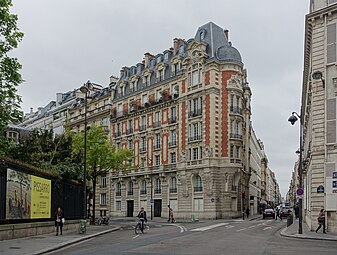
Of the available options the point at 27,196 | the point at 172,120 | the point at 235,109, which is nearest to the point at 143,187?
the point at 172,120

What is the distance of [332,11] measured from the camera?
2823 cm

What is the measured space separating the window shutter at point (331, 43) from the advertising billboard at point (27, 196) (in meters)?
18.0

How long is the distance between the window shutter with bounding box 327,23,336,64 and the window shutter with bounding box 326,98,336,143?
2483 mm

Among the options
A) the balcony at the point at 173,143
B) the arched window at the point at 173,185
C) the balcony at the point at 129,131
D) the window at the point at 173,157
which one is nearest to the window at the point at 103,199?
the balcony at the point at 129,131

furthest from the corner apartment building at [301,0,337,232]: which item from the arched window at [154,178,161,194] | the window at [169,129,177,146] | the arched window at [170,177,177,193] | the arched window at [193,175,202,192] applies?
the arched window at [154,178,161,194]

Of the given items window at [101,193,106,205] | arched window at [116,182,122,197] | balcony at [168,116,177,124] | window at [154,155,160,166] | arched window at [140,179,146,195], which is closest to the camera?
balcony at [168,116,177,124]

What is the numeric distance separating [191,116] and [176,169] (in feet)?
22.9

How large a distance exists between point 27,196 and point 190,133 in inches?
1440

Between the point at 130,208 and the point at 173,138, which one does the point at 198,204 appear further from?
the point at 130,208

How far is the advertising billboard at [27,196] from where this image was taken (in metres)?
22.0

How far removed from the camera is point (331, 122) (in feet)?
90.1

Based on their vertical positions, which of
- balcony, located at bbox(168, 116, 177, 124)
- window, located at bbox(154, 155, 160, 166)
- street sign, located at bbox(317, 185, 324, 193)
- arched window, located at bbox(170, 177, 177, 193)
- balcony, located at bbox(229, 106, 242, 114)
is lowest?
arched window, located at bbox(170, 177, 177, 193)

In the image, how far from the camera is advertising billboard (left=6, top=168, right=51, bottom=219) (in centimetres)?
2203

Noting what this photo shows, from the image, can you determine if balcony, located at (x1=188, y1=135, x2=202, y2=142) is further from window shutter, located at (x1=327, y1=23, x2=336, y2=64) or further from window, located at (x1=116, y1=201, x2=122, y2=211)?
window shutter, located at (x1=327, y1=23, x2=336, y2=64)
